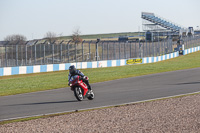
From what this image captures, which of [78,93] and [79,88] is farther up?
[79,88]

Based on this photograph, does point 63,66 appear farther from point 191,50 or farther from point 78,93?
point 191,50

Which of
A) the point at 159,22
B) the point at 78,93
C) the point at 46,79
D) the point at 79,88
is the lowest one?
the point at 46,79

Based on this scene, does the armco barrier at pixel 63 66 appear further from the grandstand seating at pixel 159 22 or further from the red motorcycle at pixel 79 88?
the grandstand seating at pixel 159 22

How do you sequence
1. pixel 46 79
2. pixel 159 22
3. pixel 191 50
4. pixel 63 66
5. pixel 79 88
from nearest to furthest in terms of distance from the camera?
pixel 79 88
pixel 46 79
pixel 63 66
pixel 191 50
pixel 159 22

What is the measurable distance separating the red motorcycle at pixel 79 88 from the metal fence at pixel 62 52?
16704 mm

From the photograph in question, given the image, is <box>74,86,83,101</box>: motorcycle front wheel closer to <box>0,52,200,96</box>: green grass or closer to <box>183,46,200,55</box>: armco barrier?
<box>0,52,200,96</box>: green grass

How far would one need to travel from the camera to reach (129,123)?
8.85 meters

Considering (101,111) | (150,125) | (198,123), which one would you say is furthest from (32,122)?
(198,123)

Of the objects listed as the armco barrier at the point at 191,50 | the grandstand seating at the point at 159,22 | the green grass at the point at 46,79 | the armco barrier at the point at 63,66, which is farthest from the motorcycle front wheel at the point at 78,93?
the grandstand seating at the point at 159,22

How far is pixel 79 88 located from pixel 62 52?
22.3 meters

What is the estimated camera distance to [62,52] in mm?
35719

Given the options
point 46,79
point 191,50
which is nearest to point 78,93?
point 46,79

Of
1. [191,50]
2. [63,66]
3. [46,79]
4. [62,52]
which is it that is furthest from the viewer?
[191,50]

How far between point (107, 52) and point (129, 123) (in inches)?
1235
